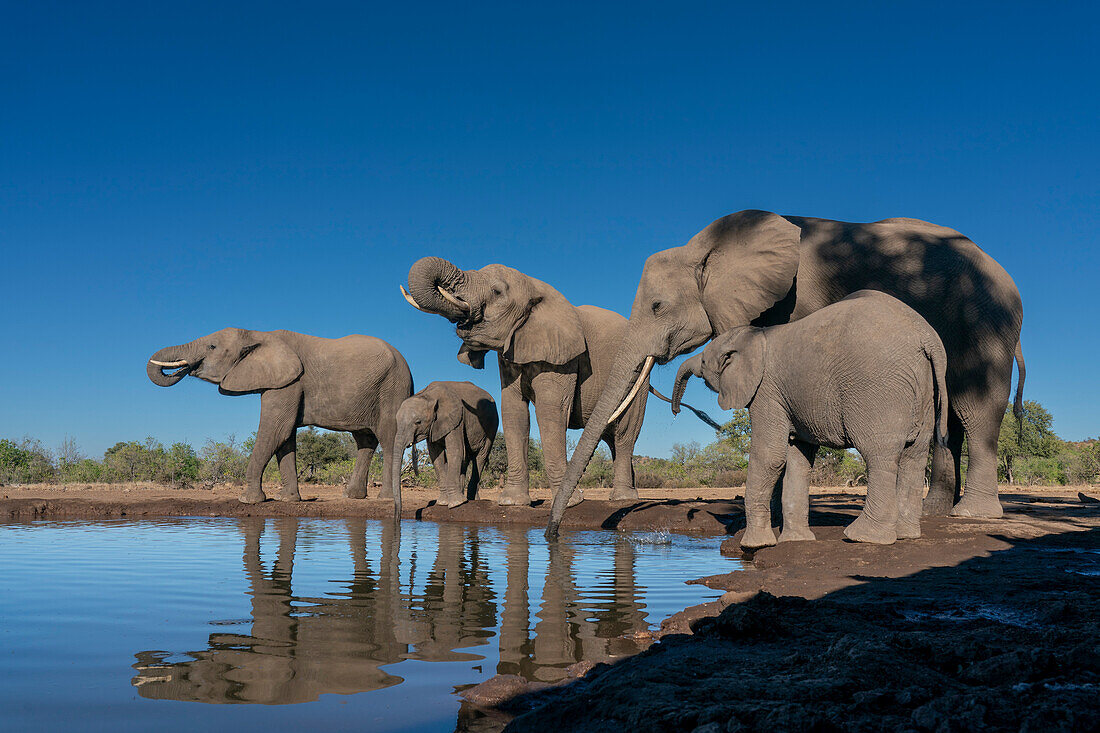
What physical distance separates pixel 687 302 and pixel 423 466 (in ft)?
70.7

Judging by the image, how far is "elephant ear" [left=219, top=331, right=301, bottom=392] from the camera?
15320mm

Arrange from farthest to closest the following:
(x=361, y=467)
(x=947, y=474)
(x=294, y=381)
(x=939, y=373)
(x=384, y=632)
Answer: (x=361, y=467), (x=294, y=381), (x=947, y=474), (x=939, y=373), (x=384, y=632)

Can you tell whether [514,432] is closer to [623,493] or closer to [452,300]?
[623,493]

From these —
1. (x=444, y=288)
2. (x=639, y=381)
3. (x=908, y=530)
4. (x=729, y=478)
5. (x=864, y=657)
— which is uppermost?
(x=444, y=288)

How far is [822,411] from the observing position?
275 inches

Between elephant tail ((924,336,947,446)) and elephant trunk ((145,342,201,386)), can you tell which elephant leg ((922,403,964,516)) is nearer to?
elephant tail ((924,336,947,446))

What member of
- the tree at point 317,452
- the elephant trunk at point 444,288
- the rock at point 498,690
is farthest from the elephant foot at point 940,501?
the tree at point 317,452

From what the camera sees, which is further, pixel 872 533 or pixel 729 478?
pixel 729 478

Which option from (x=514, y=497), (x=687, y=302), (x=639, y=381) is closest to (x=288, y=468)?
(x=514, y=497)

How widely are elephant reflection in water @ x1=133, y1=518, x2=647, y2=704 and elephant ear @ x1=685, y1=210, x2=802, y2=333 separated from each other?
10.8 feet

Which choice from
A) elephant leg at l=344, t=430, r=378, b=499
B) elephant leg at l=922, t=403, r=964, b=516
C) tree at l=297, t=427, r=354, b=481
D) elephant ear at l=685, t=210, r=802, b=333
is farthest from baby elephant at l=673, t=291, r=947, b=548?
tree at l=297, t=427, r=354, b=481

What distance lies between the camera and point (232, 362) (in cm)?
1541

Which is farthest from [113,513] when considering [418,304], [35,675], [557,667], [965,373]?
[965,373]

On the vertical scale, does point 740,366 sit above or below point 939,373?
above
